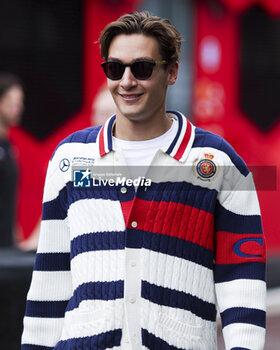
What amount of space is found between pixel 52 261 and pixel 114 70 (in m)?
0.80

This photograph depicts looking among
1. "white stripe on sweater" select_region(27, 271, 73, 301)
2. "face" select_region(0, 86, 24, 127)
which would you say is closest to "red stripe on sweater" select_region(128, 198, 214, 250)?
"white stripe on sweater" select_region(27, 271, 73, 301)

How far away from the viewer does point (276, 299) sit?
16.4ft

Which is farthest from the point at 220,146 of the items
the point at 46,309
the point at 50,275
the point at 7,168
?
the point at 7,168

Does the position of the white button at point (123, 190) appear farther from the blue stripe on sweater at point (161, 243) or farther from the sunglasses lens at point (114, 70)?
the sunglasses lens at point (114, 70)

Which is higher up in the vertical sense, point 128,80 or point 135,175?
point 128,80

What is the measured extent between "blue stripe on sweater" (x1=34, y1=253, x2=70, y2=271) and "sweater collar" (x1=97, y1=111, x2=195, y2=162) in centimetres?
45

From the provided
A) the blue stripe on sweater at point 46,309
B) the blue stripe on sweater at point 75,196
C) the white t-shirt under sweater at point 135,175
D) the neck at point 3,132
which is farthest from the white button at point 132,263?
the neck at point 3,132

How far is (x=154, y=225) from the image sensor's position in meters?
2.66

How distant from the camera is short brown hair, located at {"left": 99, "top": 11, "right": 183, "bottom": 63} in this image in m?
2.68

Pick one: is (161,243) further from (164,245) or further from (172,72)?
(172,72)

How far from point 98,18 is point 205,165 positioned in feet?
28.4

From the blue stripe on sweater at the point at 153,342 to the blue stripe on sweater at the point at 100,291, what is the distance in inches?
6.5

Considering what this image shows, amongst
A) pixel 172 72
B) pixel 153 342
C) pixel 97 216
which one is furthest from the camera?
pixel 172 72

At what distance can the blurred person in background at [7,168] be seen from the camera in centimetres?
671
